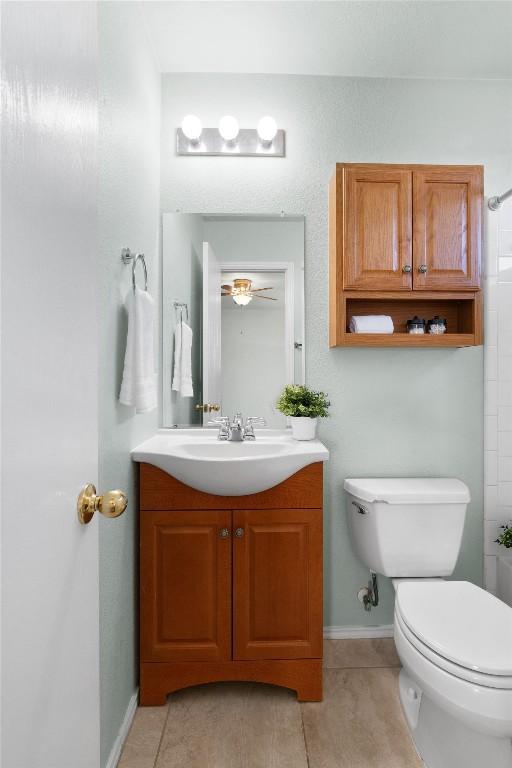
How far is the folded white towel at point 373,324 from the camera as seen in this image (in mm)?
2035

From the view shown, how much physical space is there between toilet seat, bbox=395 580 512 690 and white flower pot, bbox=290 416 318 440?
0.70 m

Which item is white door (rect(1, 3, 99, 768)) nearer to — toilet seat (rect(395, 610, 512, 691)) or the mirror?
toilet seat (rect(395, 610, 512, 691))

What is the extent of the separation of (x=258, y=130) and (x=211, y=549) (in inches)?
70.9

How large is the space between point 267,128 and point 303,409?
1.25 metres

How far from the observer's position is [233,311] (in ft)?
7.19

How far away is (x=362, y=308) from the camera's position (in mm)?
2189

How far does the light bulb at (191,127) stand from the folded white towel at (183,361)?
83cm

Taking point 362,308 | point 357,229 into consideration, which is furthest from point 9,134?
point 362,308

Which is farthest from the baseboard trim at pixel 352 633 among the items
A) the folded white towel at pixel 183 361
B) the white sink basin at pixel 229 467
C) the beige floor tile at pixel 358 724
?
the folded white towel at pixel 183 361

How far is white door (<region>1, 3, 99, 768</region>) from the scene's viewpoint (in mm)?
532

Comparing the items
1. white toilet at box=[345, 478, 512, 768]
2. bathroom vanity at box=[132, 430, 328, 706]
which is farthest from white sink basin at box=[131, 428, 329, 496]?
white toilet at box=[345, 478, 512, 768]

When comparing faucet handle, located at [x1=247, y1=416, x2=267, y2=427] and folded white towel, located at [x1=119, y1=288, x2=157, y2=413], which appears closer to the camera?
folded white towel, located at [x1=119, y1=288, x2=157, y2=413]

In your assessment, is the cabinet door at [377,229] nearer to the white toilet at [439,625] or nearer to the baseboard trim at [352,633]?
the white toilet at [439,625]

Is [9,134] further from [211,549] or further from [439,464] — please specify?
[439,464]
